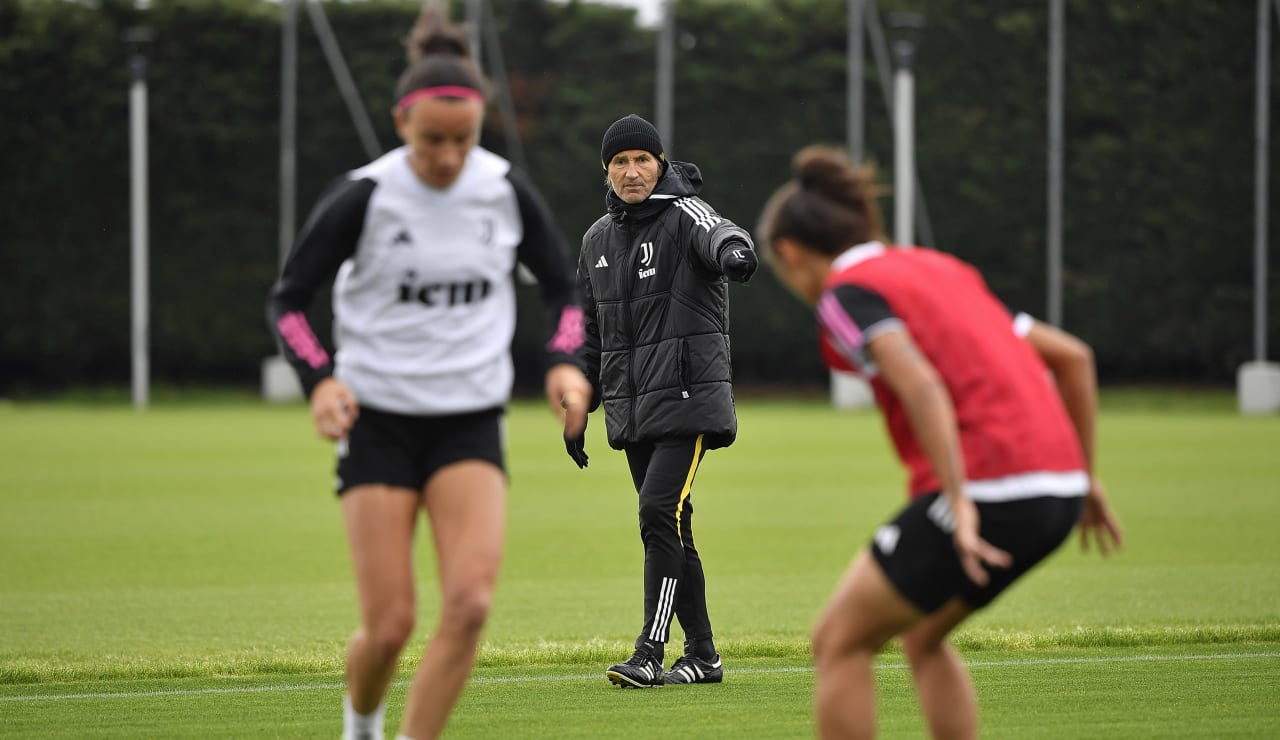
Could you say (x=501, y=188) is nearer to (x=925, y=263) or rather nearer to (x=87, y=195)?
(x=925, y=263)

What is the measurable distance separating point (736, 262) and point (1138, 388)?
112 feet

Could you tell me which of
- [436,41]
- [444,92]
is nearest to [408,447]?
[444,92]

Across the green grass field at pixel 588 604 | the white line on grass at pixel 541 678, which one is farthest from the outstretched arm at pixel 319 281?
the white line on grass at pixel 541 678

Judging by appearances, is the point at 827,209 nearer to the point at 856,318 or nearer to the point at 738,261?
the point at 856,318

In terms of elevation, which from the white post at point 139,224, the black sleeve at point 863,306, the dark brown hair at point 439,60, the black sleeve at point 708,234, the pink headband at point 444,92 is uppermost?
the dark brown hair at point 439,60

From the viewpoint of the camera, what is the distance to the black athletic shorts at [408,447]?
5.13 metres

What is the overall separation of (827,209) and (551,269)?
3.83 ft

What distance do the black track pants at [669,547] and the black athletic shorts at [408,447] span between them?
7.20 feet

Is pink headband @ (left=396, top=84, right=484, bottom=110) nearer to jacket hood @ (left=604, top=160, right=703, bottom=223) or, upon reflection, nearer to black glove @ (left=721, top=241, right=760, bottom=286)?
black glove @ (left=721, top=241, right=760, bottom=286)

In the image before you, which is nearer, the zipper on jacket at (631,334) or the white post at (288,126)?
the zipper on jacket at (631,334)

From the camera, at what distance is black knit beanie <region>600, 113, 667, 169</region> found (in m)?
7.52

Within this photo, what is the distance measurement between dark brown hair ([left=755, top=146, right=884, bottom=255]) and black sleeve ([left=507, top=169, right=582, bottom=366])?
3.21 feet

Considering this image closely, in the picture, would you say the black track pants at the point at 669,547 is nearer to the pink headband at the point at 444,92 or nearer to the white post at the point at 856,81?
the pink headband at the point at 444,92

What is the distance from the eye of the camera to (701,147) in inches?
1724
